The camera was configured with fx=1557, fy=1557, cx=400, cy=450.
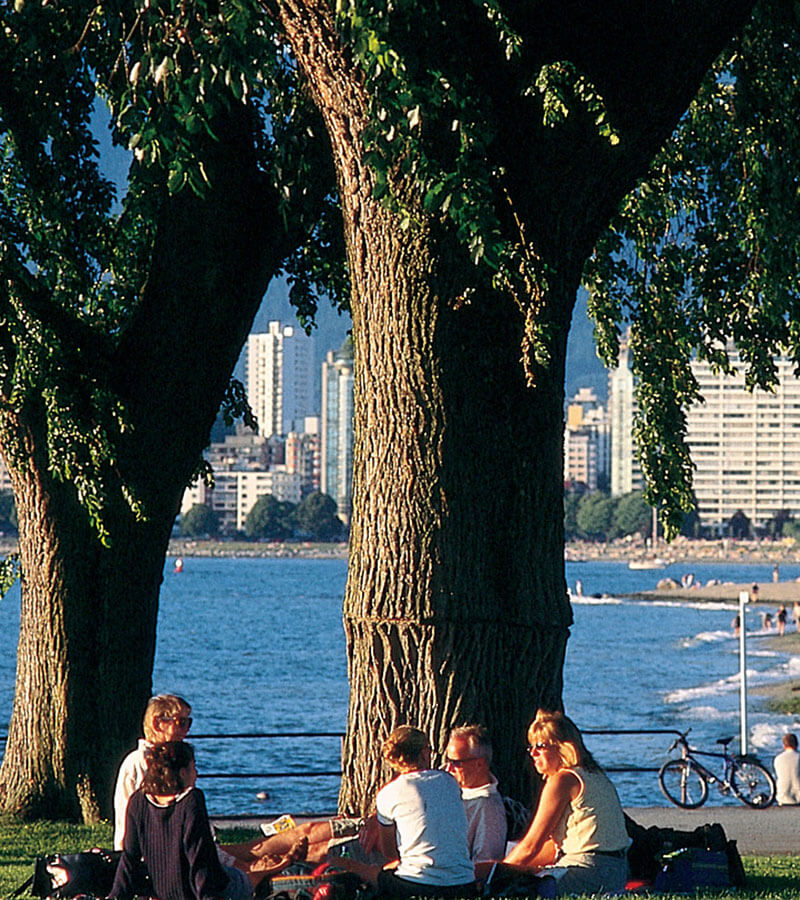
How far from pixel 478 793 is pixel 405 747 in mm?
737

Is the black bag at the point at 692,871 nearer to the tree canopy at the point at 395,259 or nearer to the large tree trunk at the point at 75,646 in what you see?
the tree canopy at the point at 395,259

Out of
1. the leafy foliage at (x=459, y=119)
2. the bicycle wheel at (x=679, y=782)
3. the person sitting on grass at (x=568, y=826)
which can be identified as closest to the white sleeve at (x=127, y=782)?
the person sitting on grass at (x=568, y=826)

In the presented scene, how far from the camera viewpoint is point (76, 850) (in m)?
10.6

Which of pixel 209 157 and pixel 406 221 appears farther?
pixel 209 157

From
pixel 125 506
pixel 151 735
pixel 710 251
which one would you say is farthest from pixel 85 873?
pixel 710 251

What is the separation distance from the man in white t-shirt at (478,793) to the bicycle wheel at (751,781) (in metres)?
12.5

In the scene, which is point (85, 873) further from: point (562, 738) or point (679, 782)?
point (679, 782)

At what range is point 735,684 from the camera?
6831cm

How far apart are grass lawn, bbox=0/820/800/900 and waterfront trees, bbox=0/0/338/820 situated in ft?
2.03

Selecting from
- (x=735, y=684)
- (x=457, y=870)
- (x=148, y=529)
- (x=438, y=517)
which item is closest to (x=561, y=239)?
(x=438, y=517)

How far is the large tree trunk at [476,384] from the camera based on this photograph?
7727 mm

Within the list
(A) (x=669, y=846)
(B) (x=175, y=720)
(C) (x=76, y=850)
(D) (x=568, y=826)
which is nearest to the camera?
(B) (x=175, y=720)

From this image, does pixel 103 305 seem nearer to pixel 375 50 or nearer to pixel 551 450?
pixel 551 450

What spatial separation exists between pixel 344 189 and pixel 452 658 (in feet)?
8.22
